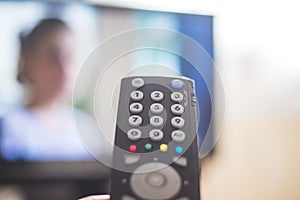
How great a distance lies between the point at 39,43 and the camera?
1.99ft

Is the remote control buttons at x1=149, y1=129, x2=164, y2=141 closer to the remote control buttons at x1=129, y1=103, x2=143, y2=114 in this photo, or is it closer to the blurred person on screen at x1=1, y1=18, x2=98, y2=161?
the remote control buttons at x1=129, y1=103, x2=143, y2=114

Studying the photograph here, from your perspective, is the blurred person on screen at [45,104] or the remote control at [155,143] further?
the blurred person on screen at [45,104]

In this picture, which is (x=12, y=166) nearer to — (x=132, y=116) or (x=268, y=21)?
(x=132, y=116)

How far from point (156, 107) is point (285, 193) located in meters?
0.29

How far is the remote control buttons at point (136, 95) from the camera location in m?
0.47

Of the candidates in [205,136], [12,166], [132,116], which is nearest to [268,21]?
[205,136]

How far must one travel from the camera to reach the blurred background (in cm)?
58

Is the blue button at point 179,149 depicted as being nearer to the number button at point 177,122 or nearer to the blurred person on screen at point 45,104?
the number button at point 177,122

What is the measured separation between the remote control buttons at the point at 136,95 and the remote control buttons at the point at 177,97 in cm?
3

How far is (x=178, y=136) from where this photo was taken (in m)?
0.45

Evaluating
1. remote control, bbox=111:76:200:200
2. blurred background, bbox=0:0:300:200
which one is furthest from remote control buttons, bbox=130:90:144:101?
blurred background, bbox=0:0:300:200

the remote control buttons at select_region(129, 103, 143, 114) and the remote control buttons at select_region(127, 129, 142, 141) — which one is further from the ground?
the remote control buttons at select_region(129, 103, 143, 114)

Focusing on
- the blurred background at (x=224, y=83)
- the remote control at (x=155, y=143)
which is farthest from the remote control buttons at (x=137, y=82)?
the blurred background at (x=224, y=83)

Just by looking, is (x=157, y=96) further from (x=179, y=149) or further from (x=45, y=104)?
(x=45, y=104)
